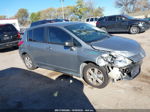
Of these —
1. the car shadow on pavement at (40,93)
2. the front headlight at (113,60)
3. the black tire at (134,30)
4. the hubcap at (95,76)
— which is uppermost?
the black tire at (134,30)

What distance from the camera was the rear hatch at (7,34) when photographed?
9766mm

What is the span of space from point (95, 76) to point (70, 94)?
81 centimetres

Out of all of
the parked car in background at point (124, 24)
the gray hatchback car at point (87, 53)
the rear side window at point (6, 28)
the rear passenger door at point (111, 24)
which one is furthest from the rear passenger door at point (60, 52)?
the rear passenger door at point (111, 24)

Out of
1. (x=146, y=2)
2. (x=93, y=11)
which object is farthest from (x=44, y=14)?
(x=146, y=2)

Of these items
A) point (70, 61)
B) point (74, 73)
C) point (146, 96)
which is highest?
point (70, 61)

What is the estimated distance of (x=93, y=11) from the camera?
57.8 m

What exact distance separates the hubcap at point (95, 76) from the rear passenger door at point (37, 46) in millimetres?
1764

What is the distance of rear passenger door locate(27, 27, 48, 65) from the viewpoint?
16.4ft

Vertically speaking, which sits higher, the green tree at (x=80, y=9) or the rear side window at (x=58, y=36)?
the green tree at (x=80, y=9)

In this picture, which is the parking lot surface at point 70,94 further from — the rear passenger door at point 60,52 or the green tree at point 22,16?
the green tree at point 22,16

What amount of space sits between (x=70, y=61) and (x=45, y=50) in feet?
3.69

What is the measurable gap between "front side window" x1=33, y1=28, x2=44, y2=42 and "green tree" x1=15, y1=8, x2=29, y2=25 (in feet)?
263

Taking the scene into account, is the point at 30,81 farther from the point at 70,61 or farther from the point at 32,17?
the point at 32,17

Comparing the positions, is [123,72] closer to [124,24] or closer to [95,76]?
[95,76]
